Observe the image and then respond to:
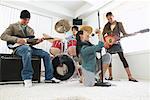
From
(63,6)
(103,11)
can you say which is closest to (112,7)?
(103,11)

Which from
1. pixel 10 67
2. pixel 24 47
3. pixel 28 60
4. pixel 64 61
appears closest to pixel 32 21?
pixel 64 61

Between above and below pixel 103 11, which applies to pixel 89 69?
below

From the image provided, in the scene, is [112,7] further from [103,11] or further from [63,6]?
[63,6]

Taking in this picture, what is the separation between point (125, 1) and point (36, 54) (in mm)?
2264

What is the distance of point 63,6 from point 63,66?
2.15 metres

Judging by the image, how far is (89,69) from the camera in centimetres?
226

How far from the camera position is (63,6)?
4883mm

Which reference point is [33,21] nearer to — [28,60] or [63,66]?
[63,66]

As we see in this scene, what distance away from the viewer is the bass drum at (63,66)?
3219 millimetres

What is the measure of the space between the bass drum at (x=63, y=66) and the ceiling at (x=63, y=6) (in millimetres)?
1654

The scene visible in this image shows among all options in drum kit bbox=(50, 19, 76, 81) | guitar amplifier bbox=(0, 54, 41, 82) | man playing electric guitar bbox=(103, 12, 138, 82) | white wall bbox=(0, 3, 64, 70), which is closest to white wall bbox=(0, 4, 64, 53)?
white wall bbox=(0, 3, 64, 70)

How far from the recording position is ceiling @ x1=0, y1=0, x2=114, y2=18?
4.23 meters

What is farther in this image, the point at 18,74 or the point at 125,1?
the point at 125,1

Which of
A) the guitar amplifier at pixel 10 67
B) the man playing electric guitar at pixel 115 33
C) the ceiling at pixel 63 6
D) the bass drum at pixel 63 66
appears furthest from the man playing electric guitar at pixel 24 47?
the ceiling at pixel 63 6
